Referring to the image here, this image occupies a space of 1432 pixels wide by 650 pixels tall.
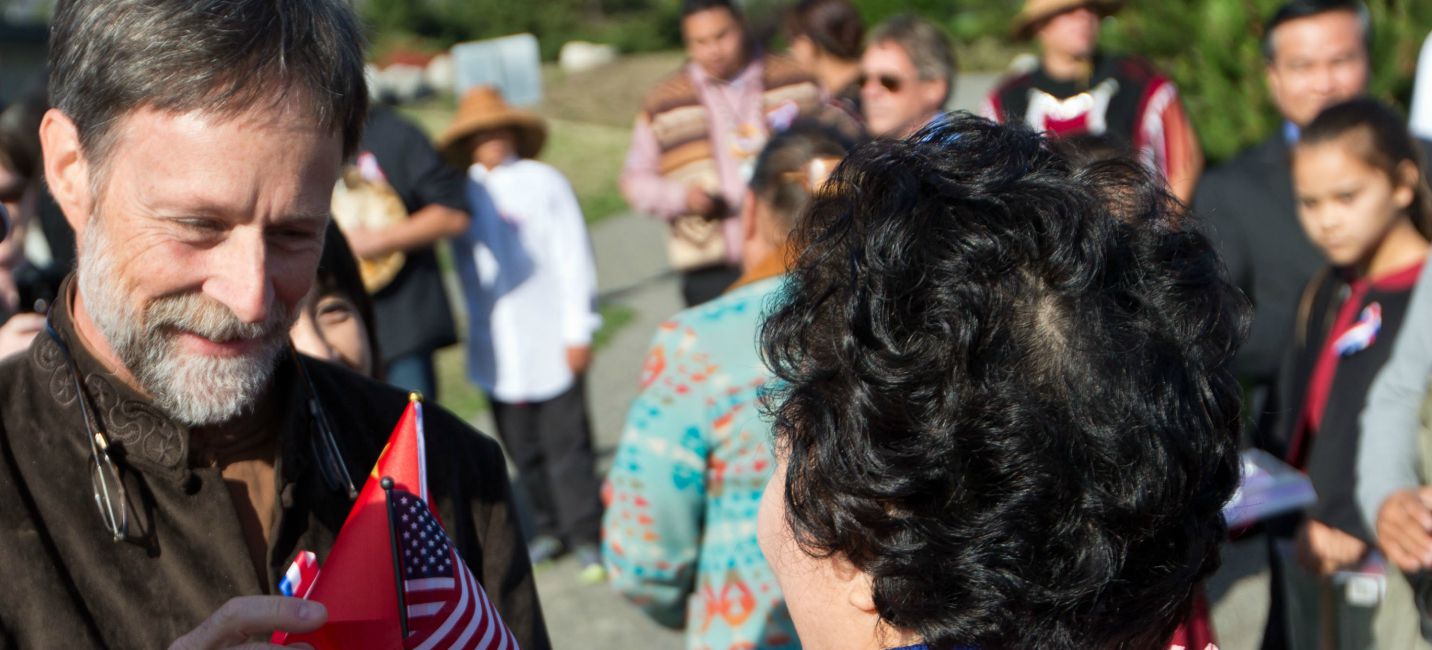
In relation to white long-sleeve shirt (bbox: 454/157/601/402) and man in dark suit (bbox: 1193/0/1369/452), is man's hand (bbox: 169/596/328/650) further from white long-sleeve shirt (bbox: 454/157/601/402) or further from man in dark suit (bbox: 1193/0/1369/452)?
white long-sleeve shirt (bbox: 454/157/601/402)

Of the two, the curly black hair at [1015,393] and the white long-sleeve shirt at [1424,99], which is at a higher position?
the curly black hair at [1015,393]

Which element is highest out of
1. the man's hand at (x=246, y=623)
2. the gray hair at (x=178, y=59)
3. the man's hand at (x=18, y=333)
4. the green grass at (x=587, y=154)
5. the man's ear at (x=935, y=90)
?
the gray hair at (x=178, y=59)

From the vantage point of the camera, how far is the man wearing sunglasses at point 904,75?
17.5ft

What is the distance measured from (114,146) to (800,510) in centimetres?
102

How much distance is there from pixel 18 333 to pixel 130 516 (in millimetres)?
903

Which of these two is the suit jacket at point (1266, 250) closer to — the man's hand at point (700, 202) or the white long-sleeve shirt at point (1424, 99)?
the white long-sleeve shirt at point (1424, 99)

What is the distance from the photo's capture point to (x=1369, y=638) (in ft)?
11.5

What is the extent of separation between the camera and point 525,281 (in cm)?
600

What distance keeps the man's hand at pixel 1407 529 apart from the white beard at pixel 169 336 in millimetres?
2515

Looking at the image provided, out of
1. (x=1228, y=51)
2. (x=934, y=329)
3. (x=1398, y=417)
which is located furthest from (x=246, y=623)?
(x=1228, y=51)

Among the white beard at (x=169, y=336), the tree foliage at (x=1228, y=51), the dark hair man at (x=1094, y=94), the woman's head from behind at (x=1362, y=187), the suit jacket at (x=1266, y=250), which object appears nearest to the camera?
the white beard at (x=169, y=336)

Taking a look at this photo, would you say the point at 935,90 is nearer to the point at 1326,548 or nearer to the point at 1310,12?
the point at 1310,12

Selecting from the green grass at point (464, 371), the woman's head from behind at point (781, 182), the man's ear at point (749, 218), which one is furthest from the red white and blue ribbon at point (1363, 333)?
the green grass at point (464, 371)

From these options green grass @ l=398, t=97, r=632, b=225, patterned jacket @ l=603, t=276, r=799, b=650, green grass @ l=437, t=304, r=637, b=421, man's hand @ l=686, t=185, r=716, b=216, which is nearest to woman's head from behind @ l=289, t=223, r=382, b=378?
patterned jacket @ l=603, t=276, r=799, b=650
